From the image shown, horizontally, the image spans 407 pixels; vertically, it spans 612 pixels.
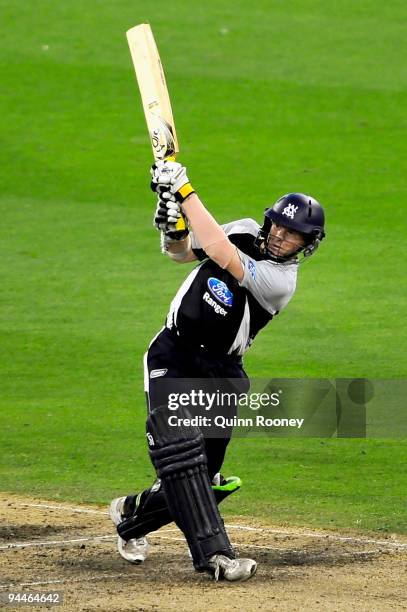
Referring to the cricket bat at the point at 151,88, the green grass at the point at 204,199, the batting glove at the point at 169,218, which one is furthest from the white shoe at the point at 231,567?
the cricket bat at the point at 151,88

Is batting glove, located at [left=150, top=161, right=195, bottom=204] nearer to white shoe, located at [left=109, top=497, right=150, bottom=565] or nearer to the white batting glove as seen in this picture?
the white batting glove

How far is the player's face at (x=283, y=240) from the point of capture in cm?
665

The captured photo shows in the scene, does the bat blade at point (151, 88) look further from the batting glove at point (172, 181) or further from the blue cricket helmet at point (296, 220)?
the blue cricket helmet at point (296, 220)

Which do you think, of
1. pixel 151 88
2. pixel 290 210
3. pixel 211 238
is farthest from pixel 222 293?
pixel 151 88

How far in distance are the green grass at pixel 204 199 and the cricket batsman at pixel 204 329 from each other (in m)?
1.23

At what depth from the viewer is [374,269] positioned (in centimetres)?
1252

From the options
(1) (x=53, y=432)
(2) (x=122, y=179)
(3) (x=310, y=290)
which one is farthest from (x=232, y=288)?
(2) (x=122, y=179)

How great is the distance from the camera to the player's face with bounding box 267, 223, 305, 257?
21.8ft

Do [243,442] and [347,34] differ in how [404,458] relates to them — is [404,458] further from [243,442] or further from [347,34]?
[347,34]

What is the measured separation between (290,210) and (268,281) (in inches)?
15.4

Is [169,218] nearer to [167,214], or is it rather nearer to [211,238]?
[167,214]

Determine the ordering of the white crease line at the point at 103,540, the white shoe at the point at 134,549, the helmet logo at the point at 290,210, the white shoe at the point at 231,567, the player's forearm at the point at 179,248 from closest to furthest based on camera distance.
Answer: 1. the white shoe at the point at 231,567
2. the helmet logo at the point at 290,210
3. the player's forearm at the point at 179,248
4. the white shoe at the point at 134,549
5. the white crease line at the point at 103,540

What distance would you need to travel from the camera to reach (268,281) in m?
6.50

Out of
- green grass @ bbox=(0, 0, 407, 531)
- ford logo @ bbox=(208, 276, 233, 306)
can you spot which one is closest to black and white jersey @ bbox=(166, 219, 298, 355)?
ford logo @ bbox=(208, 276, 233, 306)
